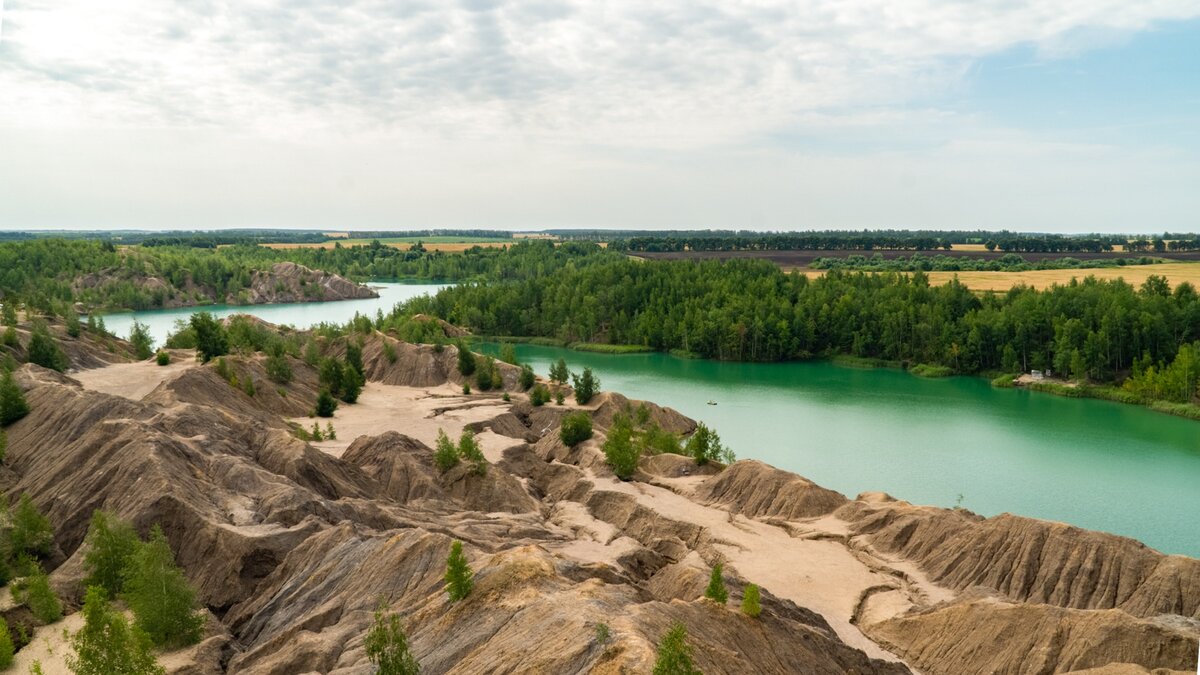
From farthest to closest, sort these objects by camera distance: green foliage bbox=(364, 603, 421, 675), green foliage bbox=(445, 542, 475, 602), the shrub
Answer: the shrub → green foliage bbox=(445, 542, 475, 602) → green foliage bbox=(364, 603, 421, 675)

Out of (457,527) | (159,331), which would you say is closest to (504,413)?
(457,527)

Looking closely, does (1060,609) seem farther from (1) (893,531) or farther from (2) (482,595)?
(2) (482,595)

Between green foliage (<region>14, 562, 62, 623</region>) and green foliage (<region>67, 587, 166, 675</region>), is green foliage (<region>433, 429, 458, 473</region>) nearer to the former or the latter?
green foliage (<region>14, 562, 62, 623</region>)

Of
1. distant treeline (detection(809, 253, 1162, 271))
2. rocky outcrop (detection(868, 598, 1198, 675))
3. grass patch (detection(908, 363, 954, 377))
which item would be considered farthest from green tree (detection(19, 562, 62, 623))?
distant treeline (detection(809, 253, 1162, 271))

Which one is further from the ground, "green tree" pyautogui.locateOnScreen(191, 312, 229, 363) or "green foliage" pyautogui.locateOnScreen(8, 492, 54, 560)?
"green tree" pyautogui.locateOnScreen(191, 312, 229, 363)

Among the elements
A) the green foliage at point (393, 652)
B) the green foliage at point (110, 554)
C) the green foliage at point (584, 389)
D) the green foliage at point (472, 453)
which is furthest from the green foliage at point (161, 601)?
the green foliage at point (584, 389)

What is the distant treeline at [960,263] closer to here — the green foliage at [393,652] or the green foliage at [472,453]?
the green foliage at [472,453]

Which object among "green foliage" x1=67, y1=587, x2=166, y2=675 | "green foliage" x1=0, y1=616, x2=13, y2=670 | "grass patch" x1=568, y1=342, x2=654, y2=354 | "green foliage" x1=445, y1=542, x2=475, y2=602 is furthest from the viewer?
"grass patch" x1=568, y1=342, x2=654, y2=354
